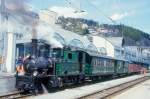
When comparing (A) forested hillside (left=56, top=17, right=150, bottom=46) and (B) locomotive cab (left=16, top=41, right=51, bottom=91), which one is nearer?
(B) locomotive cab (left=16, top=41, right=51, bottom=91)

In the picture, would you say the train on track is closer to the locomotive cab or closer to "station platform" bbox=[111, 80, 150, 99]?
the locomotive cab

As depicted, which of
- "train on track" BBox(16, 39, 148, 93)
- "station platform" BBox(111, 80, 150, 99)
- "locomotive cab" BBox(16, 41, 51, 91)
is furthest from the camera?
"station platform" BBox(111, 80, 150, 99)

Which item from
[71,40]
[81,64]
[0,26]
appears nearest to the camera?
[81,64]

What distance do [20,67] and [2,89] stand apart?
1.95 m

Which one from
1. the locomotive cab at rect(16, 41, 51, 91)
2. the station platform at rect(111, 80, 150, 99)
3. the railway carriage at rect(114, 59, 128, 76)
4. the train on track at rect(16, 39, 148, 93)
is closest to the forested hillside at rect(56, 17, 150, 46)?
the railway carriage at rect(114, 59, 128, 76)

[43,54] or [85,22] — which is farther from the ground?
[85,22]

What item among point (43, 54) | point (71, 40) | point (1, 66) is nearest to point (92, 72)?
point (43, 54)

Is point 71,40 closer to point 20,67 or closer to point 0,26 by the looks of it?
point 0,26

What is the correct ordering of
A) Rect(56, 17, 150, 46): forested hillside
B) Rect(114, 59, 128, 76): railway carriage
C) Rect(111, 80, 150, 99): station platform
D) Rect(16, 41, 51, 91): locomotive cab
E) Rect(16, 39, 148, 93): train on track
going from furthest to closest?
1. Rect(56, 17, 150, 46): forested hillside
2. Rect(114, 59, 128, 76): railway carriage
3. Rect(111, 80, 150, 99): station platform
4. Rect(16, 39, 148, 93): train on track
5. Rect(16, 41, 51, 91): locomotive cab

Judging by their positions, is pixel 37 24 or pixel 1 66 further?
pixel 1 66

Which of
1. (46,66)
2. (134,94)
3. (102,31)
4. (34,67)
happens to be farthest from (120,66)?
(102,31)

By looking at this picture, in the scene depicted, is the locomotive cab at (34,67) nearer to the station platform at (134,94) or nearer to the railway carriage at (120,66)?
the station platform at (134,94)

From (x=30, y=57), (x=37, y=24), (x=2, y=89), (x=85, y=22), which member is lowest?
(x=2, y=89)

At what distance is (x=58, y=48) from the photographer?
74.2 ft
